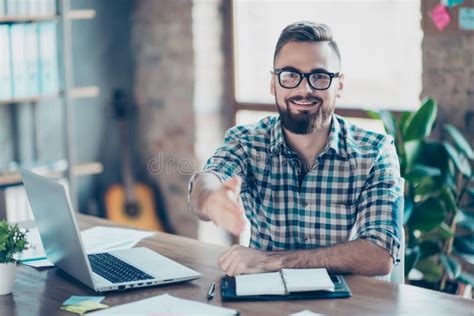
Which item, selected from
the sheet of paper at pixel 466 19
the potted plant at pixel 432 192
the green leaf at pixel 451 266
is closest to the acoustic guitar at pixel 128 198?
the potted plant at pixel 432 192

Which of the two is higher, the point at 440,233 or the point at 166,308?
the point at 166,308

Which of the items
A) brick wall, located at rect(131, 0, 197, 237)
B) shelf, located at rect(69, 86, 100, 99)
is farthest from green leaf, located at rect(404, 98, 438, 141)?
shelf, located at rect(69, 86, 100, 99)

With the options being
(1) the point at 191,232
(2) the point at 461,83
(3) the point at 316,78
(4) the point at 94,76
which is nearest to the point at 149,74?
(4) the point at 94,76

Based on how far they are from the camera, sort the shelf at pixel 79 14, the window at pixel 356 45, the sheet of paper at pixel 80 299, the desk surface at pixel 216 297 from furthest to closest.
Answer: the shelf at pixel 79 14, the window at pixel 356 45, the sheet of paper at pixel 80 299, the desk surface at pixel 216 297

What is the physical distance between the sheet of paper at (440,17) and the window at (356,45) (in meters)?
Result: 0.20

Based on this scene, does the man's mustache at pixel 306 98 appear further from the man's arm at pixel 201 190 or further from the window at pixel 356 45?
the window at pixel 356 45

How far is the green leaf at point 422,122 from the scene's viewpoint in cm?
347

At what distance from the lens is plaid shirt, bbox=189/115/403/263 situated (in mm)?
2643

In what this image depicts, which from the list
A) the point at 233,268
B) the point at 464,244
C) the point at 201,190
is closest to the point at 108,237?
the point at 201,190

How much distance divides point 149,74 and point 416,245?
83.4 inches

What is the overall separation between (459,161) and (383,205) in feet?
3.48

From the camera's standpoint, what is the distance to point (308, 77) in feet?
8.71

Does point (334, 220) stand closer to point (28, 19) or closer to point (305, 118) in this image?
point (305, 118)

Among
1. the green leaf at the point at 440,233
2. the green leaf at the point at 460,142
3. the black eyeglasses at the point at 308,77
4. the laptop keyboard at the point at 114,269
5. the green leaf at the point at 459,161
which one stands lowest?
the green leaf at the point at 440,233
